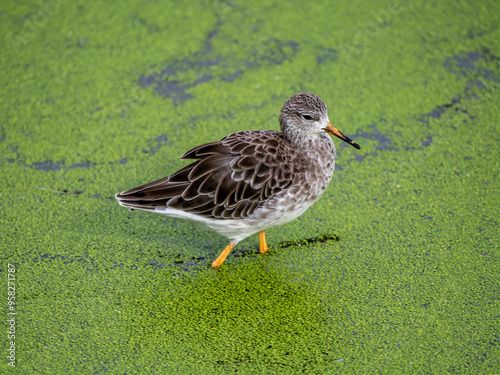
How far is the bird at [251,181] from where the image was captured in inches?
146

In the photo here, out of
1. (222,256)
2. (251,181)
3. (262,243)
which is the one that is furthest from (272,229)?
(251,181)

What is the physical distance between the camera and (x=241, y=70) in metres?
5.59

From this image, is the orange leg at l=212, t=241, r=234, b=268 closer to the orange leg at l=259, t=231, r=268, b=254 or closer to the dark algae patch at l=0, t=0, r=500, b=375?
the dark algae patch at l=0, t=0, r=500, b=375

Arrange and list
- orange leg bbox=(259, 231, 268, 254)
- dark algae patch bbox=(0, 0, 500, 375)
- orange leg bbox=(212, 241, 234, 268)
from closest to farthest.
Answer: dark algae patch bbox=(0, 0, 500, 375), orange leg bbox=(212, 241, 234, 268), orange leg bbox=(259, 231, 268, 254)

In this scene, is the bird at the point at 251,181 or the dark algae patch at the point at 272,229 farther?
the bird at the point at 251,181

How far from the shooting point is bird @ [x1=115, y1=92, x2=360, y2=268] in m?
3.72

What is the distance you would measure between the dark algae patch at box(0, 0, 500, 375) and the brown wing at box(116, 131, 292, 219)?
1.51 ft

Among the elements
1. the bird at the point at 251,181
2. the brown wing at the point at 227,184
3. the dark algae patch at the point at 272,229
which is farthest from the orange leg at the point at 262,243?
the brown wing at the point at 227,184

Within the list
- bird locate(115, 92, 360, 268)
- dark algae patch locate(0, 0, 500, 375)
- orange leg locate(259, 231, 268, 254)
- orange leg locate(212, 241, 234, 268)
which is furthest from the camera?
orange leg locate(259, 231, 268, 254)

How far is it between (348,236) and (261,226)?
0.74 meters

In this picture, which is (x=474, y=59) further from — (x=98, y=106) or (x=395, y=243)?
(x=98, y=106)

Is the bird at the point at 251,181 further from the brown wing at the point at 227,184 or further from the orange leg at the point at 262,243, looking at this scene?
the orange leg at the point at 262,243

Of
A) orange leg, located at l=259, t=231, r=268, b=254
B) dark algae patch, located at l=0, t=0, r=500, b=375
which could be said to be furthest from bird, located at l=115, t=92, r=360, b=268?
dark algae patch, located at l=0, t=0, r=500, b=375

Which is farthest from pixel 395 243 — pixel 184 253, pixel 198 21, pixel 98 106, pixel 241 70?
pixel 198 21
